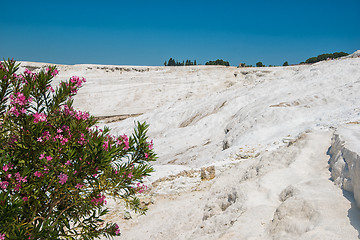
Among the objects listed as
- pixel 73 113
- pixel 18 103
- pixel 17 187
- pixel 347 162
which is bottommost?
pixel 347 162

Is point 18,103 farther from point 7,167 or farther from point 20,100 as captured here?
point 7,167

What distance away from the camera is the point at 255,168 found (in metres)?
8.01

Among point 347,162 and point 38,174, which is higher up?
point 38,174

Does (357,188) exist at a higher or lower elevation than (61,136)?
lower

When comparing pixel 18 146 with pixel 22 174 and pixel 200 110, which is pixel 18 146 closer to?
pixel 22 174

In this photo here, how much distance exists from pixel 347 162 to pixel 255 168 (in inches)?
111

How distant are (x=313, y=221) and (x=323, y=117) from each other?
12.0 metres

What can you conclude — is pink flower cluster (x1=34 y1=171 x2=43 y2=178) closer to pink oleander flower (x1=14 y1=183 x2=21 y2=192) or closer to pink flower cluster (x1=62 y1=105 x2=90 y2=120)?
pink oleander flower (x1=14 y1=183 x2=21 y2=192)

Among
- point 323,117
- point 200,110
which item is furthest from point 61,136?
point 200,110

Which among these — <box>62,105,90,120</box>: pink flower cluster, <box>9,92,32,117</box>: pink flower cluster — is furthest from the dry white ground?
<box>9,92,32,117</box>: pink flower cluster

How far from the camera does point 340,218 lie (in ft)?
14.0

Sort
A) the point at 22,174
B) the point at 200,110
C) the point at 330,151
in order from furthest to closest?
the point at 200,110, the point at 330,151, the point at 22,174

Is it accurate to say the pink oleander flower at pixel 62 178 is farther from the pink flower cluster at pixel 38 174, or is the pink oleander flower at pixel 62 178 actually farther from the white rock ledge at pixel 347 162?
the white rock ledge at pixel 347 162

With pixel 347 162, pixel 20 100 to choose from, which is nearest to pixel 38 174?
A: pixel 20 100
